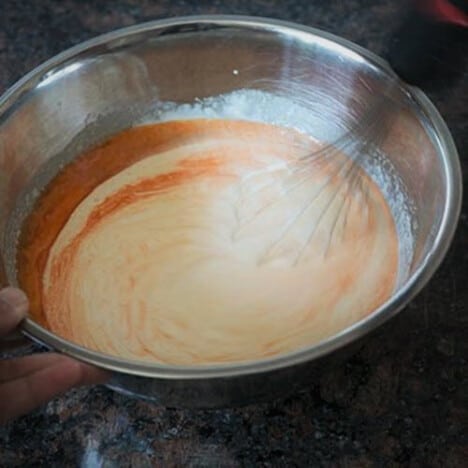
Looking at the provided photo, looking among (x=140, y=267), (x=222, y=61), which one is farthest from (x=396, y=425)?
(x=222, y=61)

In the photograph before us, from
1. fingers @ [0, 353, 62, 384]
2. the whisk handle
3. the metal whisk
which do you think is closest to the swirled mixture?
the metal whisk

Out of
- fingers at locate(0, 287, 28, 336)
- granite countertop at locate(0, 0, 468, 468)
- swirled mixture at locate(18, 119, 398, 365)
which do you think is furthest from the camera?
swirled mixture at locate(18, 119, 398, 365)

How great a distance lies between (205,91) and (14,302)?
0.66 metres

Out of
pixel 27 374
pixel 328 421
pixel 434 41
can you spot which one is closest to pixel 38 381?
pixel 27 374

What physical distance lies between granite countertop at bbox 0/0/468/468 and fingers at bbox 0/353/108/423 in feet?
0.37

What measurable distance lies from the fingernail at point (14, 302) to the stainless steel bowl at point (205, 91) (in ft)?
0.83

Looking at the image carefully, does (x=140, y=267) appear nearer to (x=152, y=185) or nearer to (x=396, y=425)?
(x=152, y=185)

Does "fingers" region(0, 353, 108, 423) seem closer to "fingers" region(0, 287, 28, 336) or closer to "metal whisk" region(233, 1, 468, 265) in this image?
"fingers" region(0, 287, 28, 336)

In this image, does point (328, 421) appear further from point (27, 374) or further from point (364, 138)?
point (364, 138)

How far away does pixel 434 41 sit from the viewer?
3.37ft

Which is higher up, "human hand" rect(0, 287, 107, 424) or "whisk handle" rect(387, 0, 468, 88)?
"whisk handle" rect(387, 0, 468, 88)

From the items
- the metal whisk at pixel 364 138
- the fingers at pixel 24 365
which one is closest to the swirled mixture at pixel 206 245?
the metal whisk at pixel 364 138

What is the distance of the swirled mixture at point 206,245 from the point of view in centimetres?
109

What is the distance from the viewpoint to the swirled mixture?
42.9 inches
